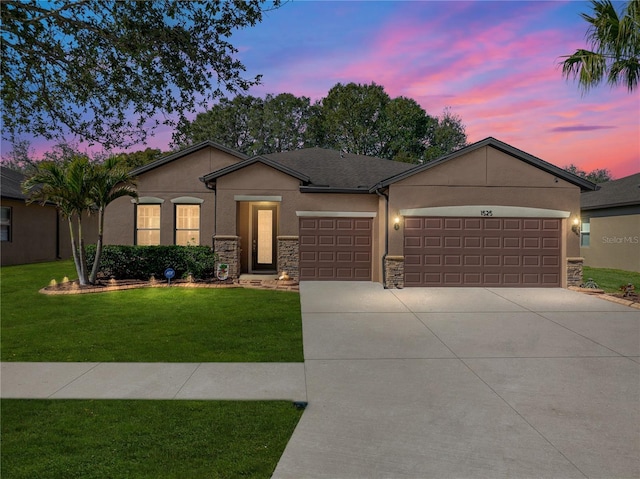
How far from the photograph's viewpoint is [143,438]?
3.87 meters

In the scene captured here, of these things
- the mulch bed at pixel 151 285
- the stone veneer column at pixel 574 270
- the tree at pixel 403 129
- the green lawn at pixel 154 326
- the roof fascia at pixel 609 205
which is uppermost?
the tree at pixel 403 129

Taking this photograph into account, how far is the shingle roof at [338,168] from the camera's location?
1653cm

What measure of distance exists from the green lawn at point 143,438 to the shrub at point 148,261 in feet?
33.7

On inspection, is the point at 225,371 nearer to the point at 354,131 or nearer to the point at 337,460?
the point at 337,460

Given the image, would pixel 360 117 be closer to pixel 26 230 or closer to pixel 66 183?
pixel 26 230

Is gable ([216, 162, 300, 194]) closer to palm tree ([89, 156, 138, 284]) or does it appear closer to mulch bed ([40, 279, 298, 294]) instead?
palm tree ([89, 156, 138, 284])

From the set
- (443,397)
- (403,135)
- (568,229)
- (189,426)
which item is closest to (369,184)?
(568,229)

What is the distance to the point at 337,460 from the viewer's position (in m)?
3.58

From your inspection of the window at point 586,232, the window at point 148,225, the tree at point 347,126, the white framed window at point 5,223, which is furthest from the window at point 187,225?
the window at point 586,232

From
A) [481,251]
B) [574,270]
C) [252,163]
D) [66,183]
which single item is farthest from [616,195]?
[66,183]

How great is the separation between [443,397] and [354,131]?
36634 millimetres

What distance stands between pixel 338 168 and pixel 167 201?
7.82m

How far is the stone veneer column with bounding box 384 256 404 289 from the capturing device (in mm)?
13906

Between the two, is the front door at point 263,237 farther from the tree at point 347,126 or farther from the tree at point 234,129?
the tree at point 234,129
